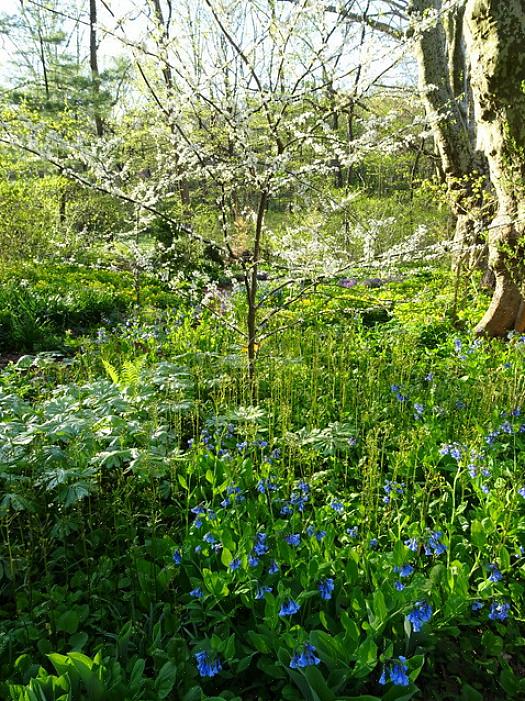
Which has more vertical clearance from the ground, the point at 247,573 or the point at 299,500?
the point at 299,500

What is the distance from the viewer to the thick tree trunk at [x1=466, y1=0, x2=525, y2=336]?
413cm

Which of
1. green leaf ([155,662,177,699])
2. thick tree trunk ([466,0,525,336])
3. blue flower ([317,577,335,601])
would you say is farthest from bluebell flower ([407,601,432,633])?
thick tree trunk ([466,0,525,336])

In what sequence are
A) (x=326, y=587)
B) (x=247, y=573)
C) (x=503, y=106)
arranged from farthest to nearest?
(x=503, y=106) < (x=247, y=573) < (x=326, y=587)

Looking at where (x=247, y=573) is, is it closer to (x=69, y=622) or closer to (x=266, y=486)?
(x=266, y=486)

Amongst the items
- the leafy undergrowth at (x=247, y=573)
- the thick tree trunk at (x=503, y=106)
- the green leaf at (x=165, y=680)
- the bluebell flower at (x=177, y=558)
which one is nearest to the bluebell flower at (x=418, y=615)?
the leafy undergrowth at (x=247, y=573)

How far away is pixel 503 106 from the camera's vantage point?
4316 millimetres

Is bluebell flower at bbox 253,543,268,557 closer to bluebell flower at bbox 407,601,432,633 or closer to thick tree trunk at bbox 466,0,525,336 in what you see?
bluebell flower at bbox 407,601,432,633

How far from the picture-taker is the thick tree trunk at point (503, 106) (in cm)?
413

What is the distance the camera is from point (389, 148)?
10.3ft

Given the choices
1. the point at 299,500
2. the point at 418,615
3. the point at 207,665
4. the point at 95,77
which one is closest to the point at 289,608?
the point at 207,665

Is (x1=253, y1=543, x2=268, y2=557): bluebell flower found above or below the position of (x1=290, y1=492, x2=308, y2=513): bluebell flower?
below

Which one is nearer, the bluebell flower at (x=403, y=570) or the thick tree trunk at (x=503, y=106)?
the bluebell flower at (x=403, y=570)

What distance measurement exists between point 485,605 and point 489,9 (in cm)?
468

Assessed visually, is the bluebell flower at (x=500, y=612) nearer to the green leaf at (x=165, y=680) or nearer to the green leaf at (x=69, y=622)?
the green leaf at (x=165, y=680)
